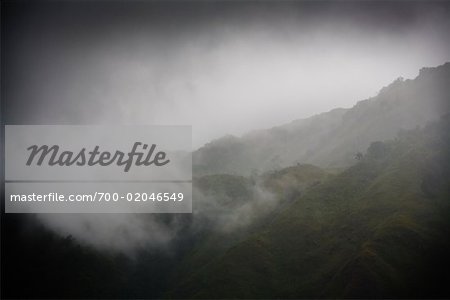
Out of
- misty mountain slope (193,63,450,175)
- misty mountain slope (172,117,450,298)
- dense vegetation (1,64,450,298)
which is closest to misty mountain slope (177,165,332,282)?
dense vegetation (1,64,450,298)

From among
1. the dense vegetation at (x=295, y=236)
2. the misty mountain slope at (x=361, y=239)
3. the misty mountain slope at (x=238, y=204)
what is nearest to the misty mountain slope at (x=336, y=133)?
the dense vegetation at (x=295, y=236)

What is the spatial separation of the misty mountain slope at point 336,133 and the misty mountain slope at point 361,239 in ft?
7.17

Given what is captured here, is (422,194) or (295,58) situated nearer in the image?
(295,58)

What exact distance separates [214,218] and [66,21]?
47.3ft

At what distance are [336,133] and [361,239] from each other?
601 inches

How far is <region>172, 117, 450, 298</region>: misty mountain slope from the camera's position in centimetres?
2009

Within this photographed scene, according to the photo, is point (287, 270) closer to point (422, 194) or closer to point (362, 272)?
point (362, 272)

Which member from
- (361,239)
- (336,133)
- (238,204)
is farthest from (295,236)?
(336,133)

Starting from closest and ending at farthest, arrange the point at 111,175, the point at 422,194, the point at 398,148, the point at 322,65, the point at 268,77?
1. the point at 111,175
2. the point at 322,65
3. the point at 268,77
4. the point at 422,194
5. the point at 398,148

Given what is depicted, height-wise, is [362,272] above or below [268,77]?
below

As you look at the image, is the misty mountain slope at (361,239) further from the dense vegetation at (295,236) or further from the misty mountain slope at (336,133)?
the misty mountain slope at (336,133)

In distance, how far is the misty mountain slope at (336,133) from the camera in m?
24.1

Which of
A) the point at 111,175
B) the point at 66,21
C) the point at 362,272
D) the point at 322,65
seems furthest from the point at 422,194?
the point at 66,21

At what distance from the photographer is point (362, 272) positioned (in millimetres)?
21516
